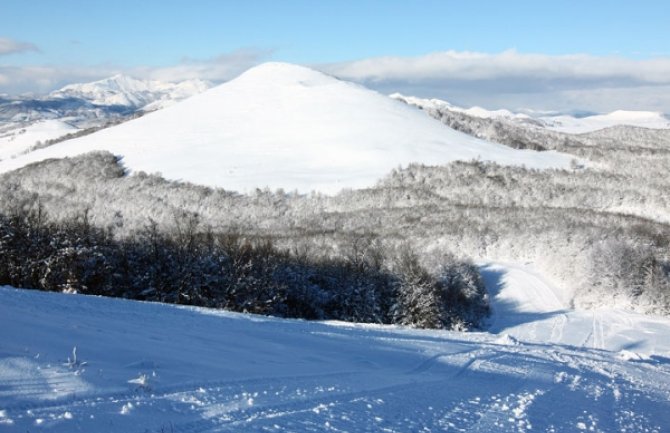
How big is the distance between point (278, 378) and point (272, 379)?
0.63 feet

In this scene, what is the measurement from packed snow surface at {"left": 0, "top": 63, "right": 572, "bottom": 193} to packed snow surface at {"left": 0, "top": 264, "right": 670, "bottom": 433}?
60986 mm

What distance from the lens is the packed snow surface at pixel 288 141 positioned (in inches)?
3302

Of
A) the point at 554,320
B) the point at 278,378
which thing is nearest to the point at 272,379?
the point at 278,378

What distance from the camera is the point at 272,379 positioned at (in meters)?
11.2

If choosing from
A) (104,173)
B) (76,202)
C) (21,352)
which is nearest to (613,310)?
(21,352)

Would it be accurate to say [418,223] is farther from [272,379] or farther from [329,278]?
[272,379]

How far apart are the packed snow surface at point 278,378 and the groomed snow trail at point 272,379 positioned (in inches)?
1.4

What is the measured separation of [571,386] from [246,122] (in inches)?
3836

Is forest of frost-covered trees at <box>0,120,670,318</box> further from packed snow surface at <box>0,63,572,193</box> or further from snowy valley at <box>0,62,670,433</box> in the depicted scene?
packed snow surface at <box>0,63,572,193</box>

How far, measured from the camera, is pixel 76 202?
251ft

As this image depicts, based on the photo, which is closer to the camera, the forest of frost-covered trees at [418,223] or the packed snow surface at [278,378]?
the packed snow surface at [278,378]

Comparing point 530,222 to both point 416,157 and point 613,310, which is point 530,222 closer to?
point 613,310

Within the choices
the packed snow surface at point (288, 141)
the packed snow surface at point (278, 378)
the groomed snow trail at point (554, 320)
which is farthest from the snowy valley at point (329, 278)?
the packed snow surface at point (288, 141)

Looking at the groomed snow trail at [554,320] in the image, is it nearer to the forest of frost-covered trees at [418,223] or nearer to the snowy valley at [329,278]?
the snowy valley at [329,278]
